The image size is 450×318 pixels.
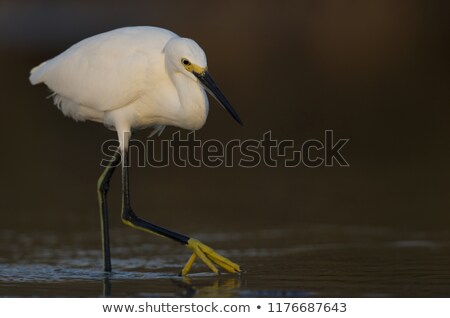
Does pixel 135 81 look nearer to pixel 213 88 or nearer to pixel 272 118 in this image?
pixel 213 88

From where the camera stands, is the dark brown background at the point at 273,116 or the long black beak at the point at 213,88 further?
the dark brown background at the point at 273,116

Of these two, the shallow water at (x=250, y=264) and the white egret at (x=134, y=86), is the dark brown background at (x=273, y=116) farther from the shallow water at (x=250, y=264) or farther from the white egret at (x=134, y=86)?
the white egret at (x=134, y=86)

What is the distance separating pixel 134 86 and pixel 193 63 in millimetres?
787

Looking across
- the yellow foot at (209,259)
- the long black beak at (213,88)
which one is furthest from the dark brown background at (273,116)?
the long black beak at (213,88)

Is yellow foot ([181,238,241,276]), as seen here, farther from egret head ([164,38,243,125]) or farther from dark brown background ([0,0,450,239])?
dark brown background ([0,0,450,239])

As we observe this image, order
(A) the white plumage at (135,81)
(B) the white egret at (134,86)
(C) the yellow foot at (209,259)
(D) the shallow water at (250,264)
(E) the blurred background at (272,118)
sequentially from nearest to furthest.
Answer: (D) the shallow water at (250,264) → (C) the yellow foot at (209,259) → (B) the white egret at (134,86) → (A) the white plumage at (135,81) → (E) the blurred background at (272,118)

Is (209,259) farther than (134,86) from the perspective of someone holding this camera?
No

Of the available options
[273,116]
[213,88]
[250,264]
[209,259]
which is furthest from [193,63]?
[273,116]

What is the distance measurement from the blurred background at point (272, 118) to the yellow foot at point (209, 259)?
209 cm

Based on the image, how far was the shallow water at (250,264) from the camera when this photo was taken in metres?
8.91

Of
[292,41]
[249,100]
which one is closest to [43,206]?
[249,100]

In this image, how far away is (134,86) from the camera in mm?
10938

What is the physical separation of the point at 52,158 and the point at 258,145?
313cm

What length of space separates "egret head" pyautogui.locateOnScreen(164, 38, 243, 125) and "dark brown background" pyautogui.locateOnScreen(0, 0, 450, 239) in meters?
2.76
